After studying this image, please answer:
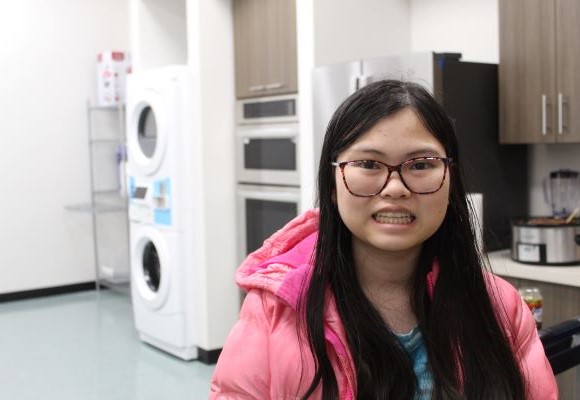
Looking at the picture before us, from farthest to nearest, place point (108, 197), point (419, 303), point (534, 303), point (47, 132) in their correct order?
point (108, 197) < point (47, 132) < point (534, 303) < point (419, 303)

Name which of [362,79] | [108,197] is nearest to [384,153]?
[362,79]

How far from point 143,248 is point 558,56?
2599 millimetres

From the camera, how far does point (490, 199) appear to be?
3201 mm

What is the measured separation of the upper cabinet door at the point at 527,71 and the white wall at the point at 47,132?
3.80 m

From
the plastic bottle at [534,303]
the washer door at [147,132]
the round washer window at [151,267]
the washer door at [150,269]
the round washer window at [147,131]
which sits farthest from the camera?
the round washer window at [151,267]

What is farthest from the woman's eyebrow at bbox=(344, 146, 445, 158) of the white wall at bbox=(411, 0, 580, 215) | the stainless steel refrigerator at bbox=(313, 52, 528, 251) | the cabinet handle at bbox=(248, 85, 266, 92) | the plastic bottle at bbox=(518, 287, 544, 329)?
the cabinet handle at bbox=(248, 85, 266, 92)

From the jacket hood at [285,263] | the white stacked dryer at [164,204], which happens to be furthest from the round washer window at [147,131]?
the jacket hood at [285,263]

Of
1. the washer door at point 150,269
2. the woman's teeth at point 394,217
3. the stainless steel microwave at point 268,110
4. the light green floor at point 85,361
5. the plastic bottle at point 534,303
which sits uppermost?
the stainless steel microwave at point 268,110

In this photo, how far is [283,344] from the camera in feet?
3.52

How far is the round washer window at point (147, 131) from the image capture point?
423cm

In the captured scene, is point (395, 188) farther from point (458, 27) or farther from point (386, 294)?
point (458, 27)

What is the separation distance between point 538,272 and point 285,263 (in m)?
1.89

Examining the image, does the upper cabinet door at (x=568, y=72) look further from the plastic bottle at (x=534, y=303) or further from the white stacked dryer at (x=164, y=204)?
the white stacked dryer at (x=164, y=204)

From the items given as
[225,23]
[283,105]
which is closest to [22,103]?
[225,23]
